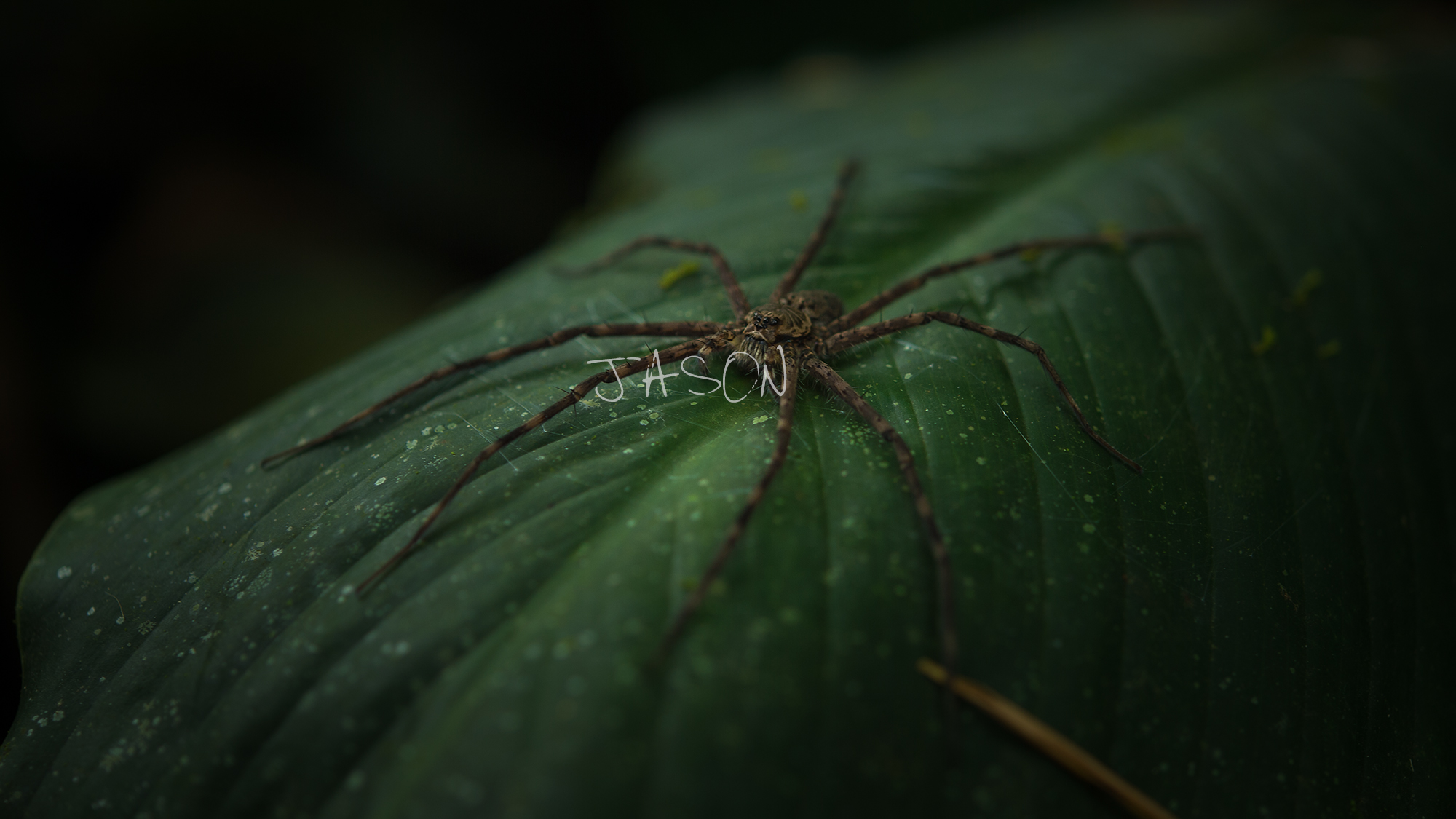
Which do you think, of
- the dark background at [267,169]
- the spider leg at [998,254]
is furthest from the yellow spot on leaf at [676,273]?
the dark background at [267,169]

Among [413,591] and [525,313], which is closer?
[413,591]

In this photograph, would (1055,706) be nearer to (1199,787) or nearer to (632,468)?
(1199,787)

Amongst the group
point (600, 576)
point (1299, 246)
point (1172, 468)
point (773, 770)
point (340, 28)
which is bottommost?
point (773, 770)

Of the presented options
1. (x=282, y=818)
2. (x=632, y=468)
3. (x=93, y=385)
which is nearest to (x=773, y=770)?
(x=632, y=468)

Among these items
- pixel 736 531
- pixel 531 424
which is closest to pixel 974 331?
pixel 736 531

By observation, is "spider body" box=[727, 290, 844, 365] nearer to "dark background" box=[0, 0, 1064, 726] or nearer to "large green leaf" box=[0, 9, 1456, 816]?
"large green leaf" box=[0, 9, 1456, 816]

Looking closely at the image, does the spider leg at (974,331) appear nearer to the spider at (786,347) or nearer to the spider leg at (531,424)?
the spider at (786,347)
